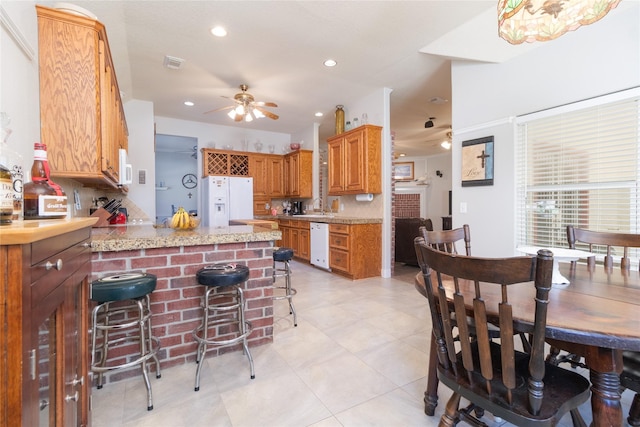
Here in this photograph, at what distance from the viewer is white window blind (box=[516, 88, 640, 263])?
84.7 inches

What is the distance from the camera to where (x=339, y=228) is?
4523 millimetres

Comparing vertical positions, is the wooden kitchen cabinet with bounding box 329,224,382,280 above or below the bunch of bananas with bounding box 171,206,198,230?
below

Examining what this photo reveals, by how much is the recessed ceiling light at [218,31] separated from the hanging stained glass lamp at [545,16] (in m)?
2.55

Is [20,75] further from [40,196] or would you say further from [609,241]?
[609,241]

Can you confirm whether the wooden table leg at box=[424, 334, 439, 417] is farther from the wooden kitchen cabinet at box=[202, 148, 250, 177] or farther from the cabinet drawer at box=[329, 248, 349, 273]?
the wooden kitchen cabinet at box=[202, 148, 250, 177]

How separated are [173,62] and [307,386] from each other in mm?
3841

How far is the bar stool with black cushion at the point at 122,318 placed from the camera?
4.98 feet

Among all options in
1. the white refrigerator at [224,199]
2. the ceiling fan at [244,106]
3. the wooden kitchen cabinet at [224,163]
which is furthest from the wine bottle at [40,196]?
the wooden kitchen cabinet at [224,163]

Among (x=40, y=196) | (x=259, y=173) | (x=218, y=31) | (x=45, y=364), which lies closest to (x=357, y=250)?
(x=218, y=31)

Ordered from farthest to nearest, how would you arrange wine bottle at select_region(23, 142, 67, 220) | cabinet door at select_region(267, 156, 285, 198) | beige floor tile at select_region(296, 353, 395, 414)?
cabinet door at select_region(267, 156, 285, 198) < beige floor tile at select_region(296, 353, 395, 414) < wine bottle at select_region(23, 142, 67, 220)

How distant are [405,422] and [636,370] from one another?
39.6 inches

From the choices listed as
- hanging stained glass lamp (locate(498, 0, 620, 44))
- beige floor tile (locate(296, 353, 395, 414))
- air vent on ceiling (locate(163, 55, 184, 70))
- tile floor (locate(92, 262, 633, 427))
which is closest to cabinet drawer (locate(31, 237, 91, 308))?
tile floor (locate(92, 262, 633, 427))

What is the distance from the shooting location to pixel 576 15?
54.2 inches

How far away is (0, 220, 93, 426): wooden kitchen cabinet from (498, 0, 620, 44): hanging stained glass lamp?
2.07 m
